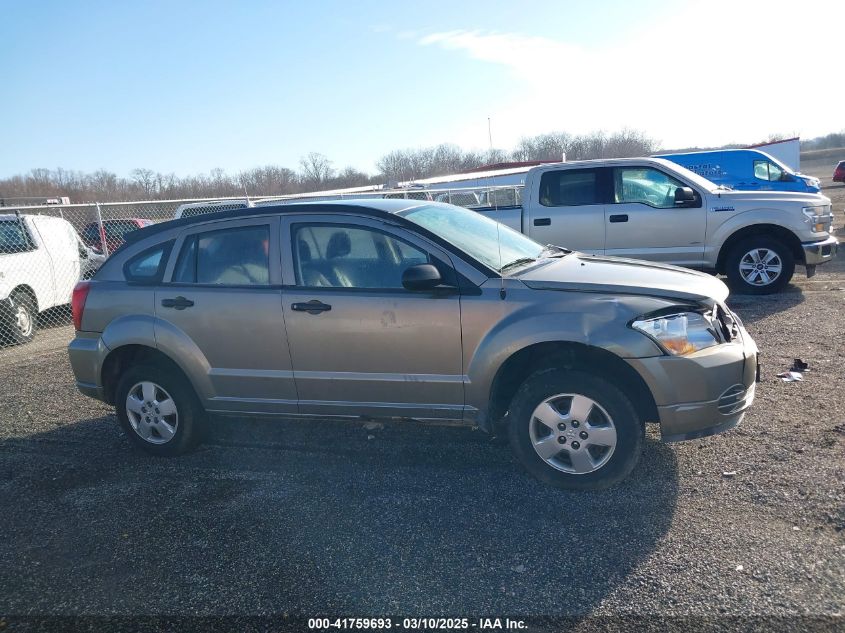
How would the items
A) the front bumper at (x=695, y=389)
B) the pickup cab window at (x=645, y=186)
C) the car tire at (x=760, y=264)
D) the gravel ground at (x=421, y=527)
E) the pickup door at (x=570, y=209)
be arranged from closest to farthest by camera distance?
the gravel ground at (x=421, y=527)
the front bumper at (x=695, y=389)
the car tire at (x=760, y=264)
the pickup cab window at (x=645, y=186)
the pickup door at (x=570, y=209)

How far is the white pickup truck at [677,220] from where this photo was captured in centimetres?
884

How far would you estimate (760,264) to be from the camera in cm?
903

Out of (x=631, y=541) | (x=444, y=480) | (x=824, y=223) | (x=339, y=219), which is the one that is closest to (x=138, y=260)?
(x=339, y=219)

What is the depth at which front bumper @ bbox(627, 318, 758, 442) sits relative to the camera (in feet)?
12.2

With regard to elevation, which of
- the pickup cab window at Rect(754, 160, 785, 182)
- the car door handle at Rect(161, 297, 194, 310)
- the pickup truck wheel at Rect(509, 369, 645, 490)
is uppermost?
the pickup cab window at Rect(754, 160, 785, 182)

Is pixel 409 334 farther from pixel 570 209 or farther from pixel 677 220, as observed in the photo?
pixel 677 220

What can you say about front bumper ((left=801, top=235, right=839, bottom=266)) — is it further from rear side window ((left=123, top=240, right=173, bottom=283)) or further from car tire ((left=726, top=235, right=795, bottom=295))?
rear side window ((left=123, top=240, right=173, bottom=283))

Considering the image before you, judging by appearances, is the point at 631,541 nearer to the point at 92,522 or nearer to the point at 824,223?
the point at 92,522

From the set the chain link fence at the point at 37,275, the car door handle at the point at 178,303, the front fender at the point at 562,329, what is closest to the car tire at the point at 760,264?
the chain link fence at the point at 37,275

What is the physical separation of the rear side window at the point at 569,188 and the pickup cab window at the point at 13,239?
26.3 ft

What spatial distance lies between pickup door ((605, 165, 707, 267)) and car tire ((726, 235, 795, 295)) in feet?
1.60

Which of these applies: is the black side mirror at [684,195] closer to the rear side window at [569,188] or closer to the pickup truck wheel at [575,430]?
the rear side window at [569,188]

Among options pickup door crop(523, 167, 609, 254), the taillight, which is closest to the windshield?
the taillight

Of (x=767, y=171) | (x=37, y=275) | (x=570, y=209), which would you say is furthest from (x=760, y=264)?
(x=37, y=275)
